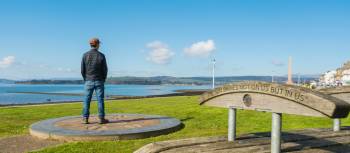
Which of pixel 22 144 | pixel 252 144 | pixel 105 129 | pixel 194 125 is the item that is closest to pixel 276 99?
pixel 252 144

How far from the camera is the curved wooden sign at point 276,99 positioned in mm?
3049

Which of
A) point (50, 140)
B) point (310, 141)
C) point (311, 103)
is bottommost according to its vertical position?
point (50, 140)

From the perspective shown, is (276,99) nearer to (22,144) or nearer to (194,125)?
(22,144)

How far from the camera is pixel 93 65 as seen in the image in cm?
892

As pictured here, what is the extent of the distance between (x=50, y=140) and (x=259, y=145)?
17.4ft

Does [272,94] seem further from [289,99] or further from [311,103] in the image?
[311,103]

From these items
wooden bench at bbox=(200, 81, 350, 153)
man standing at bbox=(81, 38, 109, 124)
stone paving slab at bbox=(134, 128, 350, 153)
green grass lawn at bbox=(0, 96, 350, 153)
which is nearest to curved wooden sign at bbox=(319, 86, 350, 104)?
stone paving slab at bbox=(134, 128, 350, 153)

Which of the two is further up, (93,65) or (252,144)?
(93,65)

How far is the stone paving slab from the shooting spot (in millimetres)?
4023

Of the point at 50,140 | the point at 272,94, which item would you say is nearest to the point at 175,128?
the point at 50,140

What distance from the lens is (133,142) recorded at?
7.50m

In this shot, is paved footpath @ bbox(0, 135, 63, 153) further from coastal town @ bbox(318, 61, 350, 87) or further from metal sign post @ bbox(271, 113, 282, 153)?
coastal town @ bbox(318, 61, 350, 87)

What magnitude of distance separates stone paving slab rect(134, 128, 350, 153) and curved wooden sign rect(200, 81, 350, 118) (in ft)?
1.49

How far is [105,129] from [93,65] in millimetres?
1566
